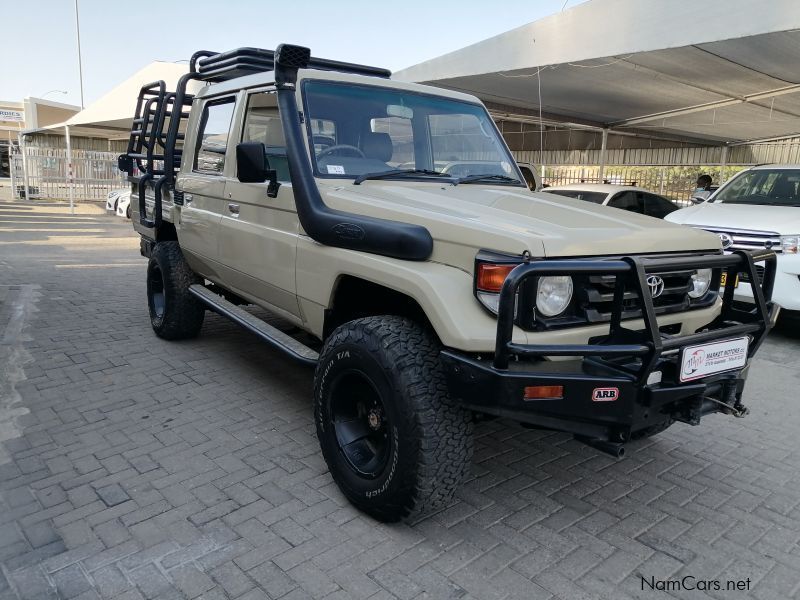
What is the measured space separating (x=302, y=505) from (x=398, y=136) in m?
2.22

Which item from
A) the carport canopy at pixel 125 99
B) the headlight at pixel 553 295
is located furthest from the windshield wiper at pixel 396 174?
the carport canopy at pixel 125 99

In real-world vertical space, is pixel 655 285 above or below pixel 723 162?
below

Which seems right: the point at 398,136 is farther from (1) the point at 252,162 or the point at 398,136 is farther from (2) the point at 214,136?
(2) the point at 214,136

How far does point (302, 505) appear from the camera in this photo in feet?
9.84

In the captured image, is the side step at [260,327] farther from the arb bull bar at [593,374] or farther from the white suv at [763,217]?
the white suv at [763,217]

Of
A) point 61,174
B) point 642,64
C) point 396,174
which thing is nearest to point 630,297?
point 396,174

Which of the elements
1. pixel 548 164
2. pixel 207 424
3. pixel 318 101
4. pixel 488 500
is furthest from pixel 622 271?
pixel 548 164

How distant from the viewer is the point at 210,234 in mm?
4562

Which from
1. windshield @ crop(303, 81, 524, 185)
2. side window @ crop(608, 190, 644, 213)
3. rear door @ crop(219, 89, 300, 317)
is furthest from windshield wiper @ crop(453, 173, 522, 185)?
side window @ crop(608, 190, 644, 213)

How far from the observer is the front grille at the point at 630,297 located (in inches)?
103

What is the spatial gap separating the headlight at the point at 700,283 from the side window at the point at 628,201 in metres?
6.80

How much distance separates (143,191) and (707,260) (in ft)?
17.0

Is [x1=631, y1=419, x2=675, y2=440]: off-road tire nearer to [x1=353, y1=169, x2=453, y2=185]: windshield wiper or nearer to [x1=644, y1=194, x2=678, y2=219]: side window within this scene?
[x1=353, y1=169, x2=453, y2=185]: windshield wiper

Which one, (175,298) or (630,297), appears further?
(175,298)
